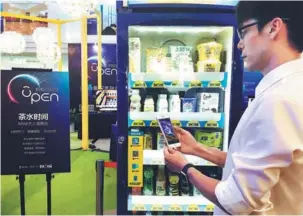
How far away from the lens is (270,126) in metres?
0.92

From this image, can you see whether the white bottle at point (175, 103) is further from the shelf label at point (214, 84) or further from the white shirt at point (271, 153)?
the white shirt at point (271, 153)

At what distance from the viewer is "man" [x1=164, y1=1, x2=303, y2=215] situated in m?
0.91

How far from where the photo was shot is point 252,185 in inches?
37.4

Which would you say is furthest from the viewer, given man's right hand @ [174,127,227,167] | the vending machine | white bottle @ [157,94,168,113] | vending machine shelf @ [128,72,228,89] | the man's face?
white bottle @ [157,94,168,113]

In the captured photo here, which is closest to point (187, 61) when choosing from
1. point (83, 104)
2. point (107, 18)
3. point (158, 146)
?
point (158, 146)

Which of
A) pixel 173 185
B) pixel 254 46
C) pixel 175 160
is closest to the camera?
pixel 254 46

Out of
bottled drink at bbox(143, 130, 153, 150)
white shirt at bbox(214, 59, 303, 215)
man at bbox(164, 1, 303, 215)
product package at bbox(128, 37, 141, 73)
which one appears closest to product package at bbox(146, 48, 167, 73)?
product package at bbox(128, 37, 141, 73)

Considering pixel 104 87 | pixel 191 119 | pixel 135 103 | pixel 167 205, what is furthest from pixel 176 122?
pixel 104 87

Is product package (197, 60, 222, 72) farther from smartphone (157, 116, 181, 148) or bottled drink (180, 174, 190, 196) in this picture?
bottled drink (180, 174, 190, 196)

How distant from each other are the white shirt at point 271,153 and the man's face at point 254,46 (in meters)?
0.06

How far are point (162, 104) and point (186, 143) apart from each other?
0.60 m

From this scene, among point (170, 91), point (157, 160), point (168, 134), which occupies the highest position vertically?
point (170, 91)

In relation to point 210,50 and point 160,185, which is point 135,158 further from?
point 210,50

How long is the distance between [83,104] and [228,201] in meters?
4.66
